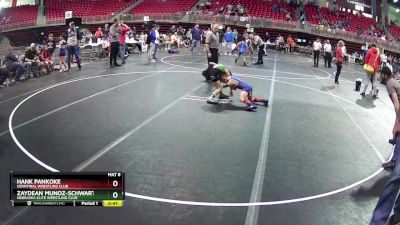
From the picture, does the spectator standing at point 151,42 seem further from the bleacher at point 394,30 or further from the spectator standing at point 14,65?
the bleacher at point 394,30

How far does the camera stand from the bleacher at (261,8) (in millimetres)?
35719

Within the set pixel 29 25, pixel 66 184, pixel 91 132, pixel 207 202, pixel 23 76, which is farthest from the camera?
pixel 29 25

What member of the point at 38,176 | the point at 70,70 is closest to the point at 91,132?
the point at 38,176

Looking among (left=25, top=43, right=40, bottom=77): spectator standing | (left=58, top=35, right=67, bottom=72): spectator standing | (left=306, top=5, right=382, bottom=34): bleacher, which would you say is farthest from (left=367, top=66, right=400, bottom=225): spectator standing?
(left=306, top=5, right=382, bottom=34): bleacher

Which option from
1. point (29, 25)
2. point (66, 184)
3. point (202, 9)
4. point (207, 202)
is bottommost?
point (207, 202)

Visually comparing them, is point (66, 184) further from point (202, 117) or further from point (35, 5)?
point (35, 5)

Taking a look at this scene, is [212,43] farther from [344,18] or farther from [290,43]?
[344,18]

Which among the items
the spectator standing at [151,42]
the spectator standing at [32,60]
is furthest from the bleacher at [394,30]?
the spectator standing at [32,60]

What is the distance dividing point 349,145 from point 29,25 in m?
30.3

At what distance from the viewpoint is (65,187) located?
14.6 feet

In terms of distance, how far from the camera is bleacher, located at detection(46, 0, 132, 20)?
36531mm

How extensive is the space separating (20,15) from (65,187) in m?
35.2

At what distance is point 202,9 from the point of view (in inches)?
1436

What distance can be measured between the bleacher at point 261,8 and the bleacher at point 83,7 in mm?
9493
